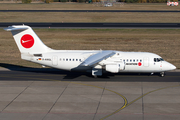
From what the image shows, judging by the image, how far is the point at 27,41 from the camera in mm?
31812

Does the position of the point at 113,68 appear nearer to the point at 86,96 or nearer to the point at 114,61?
the point at 114,61

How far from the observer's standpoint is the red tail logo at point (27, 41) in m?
31.7

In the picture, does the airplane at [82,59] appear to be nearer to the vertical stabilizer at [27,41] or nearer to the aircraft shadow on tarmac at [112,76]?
the vertical stabilizer at [27,41]

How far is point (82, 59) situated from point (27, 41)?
7.13 metres

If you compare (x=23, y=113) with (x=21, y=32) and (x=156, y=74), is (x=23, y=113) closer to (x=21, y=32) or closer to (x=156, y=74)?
(x=21, y=32)

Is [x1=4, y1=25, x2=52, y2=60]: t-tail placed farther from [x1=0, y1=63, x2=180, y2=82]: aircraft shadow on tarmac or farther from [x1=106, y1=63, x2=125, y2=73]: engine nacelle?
[x1=106, y1=63, x2=125, y2=73]: engine nacelle

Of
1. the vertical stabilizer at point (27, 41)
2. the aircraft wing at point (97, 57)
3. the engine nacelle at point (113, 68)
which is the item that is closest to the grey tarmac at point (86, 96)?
the engine nacelle at point (113, 68)

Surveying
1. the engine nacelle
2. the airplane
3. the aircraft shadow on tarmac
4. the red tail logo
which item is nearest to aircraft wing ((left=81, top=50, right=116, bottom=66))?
the airplane

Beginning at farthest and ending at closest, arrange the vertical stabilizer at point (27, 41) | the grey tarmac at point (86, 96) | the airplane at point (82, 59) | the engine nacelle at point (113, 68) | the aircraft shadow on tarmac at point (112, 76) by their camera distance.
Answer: the vertical stabilizer at point (27, 41) → the aircraft shadow on tarmac at point (112, 76) → the airplane at point (82, 59) → the engine nacelle at point (113, 68) → the grey tarmac at point (86, 96)

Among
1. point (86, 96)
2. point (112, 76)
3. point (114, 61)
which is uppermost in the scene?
point (114, 61)

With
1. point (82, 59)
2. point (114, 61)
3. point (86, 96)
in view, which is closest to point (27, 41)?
point (82, 59)

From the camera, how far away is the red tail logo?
31.7 m

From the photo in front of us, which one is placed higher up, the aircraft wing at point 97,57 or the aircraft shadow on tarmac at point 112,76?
the aircraft wing at point 97,57

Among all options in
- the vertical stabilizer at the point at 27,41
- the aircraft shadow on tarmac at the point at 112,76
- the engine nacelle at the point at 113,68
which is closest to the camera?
the engine nacelle at the point at 113,68
